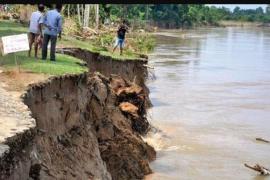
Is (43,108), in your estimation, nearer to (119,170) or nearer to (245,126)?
(119,170)

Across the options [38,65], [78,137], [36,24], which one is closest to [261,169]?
[78,137]

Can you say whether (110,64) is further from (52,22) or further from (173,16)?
(173,16)

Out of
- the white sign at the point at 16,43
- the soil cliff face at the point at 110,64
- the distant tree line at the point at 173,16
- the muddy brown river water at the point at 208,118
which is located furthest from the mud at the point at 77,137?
the distant tree line at the point at 173,16

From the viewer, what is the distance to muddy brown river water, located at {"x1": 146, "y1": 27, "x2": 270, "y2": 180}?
14203 millimetres

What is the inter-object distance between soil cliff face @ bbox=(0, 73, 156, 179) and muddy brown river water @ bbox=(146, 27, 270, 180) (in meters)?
1.08

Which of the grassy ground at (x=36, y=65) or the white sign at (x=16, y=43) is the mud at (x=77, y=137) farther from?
the white sign at (x=16, y=43)

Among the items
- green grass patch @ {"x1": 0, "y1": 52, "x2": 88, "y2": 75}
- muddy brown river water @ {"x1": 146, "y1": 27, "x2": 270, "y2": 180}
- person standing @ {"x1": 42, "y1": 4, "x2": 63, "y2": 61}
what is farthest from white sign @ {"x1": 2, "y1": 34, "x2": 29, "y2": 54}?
muddy brown river water @ {"x1": 146, "y1": 27, "x2": 270, "y2": 180}

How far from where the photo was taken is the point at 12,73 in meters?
10.4

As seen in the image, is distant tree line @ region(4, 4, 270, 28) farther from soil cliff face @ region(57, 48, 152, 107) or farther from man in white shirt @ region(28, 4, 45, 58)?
man in white shirt @ region(28, 4, 45, 58)

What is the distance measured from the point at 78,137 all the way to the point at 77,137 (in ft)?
0.11

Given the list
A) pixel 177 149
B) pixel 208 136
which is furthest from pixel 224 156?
pixel 208 136

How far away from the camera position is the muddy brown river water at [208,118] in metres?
14.2

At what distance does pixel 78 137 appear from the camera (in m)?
9.95

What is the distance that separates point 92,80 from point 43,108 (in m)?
3.49
